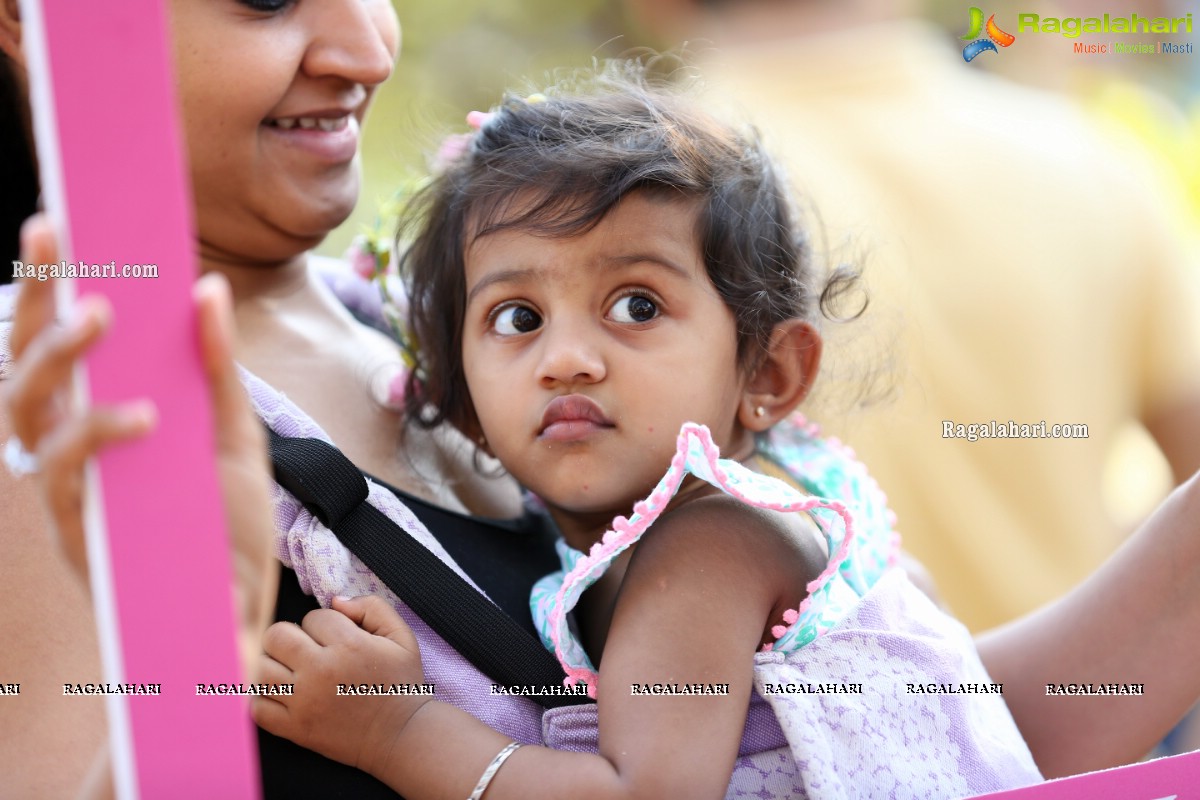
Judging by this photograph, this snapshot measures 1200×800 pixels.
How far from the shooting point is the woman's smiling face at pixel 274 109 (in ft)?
5.21

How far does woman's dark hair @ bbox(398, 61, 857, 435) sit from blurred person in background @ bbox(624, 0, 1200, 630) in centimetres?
77

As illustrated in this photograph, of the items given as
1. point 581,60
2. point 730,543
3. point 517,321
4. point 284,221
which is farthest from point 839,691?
point 581,60

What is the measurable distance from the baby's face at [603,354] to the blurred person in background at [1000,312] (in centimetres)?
102

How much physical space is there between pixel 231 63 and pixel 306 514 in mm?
591

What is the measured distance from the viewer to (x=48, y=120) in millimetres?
852

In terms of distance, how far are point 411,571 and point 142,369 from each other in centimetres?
58

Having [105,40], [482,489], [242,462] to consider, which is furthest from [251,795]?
[482,489]

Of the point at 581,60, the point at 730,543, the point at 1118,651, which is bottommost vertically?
the point at 1118,651

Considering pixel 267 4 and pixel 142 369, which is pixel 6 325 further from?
pixel 142 369

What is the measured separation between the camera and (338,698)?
1303mm

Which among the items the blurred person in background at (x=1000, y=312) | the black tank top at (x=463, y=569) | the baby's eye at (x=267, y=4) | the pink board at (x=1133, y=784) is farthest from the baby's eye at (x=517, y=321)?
the blurred person in background at (x=1000, y=312)

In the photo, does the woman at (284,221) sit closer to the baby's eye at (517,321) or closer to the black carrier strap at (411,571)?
the black carrier strap at (411,571)

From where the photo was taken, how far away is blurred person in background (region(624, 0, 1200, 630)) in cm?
260

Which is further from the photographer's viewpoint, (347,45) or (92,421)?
(347,45)
